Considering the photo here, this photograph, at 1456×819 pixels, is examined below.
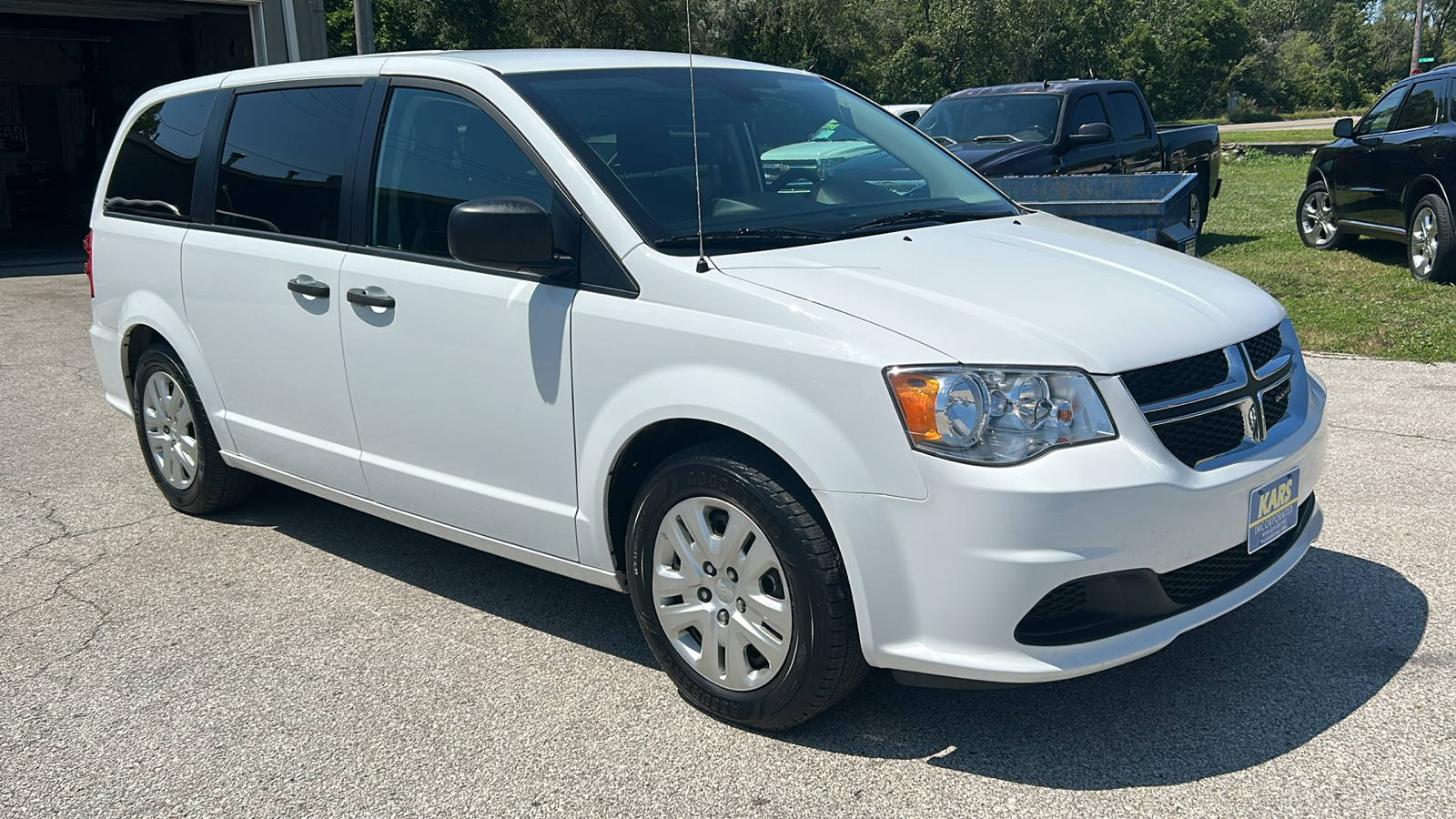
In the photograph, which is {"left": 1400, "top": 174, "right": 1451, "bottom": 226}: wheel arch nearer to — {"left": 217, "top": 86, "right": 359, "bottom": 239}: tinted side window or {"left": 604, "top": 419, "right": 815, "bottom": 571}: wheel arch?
{"left": 604, "top": 419, "right": 815, "bottom": 571}: wheel arch

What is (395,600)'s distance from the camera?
443cm

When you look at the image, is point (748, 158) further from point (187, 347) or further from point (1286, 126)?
point (1286, 126)

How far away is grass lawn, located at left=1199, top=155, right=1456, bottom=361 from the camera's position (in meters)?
8.19

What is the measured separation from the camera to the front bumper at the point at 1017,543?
2.84 metres

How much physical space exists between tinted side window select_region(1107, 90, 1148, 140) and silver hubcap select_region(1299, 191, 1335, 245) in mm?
1778

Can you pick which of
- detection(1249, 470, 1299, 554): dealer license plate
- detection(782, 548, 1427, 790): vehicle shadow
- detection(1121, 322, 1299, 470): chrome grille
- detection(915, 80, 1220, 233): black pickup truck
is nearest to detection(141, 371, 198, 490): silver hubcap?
detection(782, 548, 1427, 790): vehicle shadow

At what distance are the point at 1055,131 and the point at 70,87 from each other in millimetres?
19577

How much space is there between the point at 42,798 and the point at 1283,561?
339cm

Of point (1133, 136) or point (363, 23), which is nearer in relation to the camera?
point (1133, 136)

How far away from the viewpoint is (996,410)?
2891mm

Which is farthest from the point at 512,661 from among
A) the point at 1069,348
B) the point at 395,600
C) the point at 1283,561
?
the point at 1283,561

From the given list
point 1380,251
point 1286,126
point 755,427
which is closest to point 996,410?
point 755,427

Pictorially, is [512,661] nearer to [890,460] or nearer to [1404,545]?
[890,460]

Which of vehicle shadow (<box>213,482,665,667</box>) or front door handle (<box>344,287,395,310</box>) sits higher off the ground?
front door handle (<box>344,287,395,310</box>)
